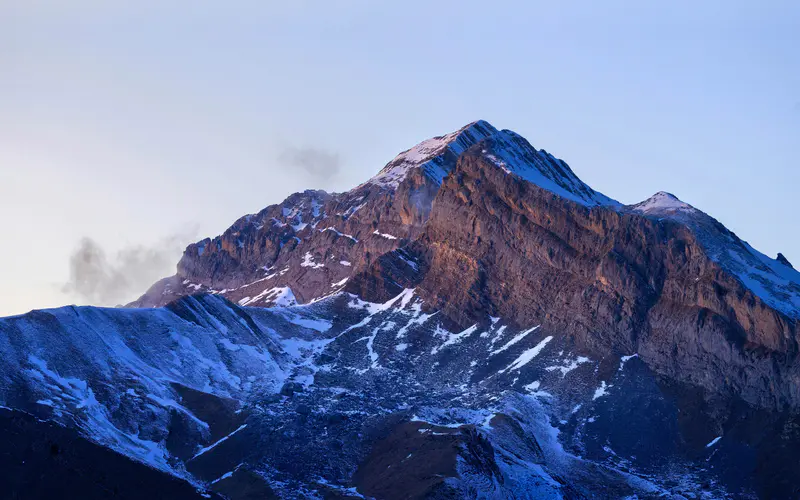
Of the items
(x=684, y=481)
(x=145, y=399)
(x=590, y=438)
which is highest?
(x=145, y=399)

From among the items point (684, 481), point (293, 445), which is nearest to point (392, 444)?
point (293, 445)

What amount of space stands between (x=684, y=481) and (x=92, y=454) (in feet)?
283

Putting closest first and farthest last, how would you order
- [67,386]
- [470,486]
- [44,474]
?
[44,474] < [470,486] < [67,386]

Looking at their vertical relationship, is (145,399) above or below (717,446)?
above

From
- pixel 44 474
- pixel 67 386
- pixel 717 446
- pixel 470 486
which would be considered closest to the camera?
pixel 44 474

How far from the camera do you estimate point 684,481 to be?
7303 inches

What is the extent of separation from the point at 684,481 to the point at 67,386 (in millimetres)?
92046

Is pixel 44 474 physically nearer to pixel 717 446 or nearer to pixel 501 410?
pixel 501 410

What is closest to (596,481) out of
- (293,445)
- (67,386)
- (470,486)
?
(470,486)

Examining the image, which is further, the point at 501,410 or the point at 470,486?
the point at 501,410

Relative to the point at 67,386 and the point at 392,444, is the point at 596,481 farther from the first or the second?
the point at 67,386

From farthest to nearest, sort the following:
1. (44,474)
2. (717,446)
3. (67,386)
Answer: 1. (717,446)
2. (67,386)
3. (44,474)

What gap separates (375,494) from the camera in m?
169

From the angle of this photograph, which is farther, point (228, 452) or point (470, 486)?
point (228, 452)
